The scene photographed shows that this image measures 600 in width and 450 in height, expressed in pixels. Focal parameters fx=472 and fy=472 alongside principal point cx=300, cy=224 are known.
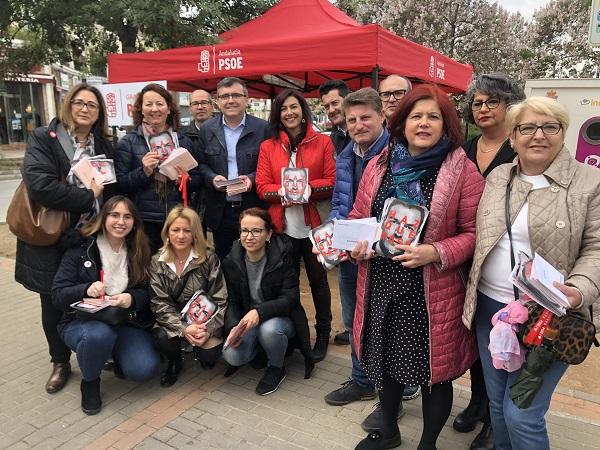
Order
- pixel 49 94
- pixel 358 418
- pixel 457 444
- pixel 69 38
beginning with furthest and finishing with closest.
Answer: pixel 49 94 → pixel 69 38 → pixel 358 418 → pixel 457 444

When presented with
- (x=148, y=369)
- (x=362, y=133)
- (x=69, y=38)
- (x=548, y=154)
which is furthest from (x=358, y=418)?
(x=69, y=38)

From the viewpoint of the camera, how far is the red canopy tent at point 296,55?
529 cm

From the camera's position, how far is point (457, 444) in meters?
2.74

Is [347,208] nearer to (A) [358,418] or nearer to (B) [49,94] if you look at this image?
(A) [358,418]

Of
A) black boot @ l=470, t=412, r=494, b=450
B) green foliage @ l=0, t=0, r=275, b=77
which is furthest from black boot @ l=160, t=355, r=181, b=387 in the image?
green foliage @ l=0, t=0, r=275, b=77

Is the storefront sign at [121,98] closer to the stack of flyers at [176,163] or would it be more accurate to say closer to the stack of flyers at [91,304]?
the stack of flyers at [176,163]

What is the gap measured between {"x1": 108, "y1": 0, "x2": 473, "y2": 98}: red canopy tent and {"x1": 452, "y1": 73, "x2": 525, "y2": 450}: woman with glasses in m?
2.75

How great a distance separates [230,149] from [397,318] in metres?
2.10

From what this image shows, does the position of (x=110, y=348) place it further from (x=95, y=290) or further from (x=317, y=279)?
(x=317, y=279)

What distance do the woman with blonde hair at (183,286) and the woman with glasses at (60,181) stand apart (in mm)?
569

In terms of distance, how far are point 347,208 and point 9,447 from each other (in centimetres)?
244

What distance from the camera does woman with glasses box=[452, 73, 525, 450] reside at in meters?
2.54

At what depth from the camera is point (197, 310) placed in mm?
3279

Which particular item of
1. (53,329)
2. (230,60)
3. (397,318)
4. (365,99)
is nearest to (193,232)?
(53,329)
